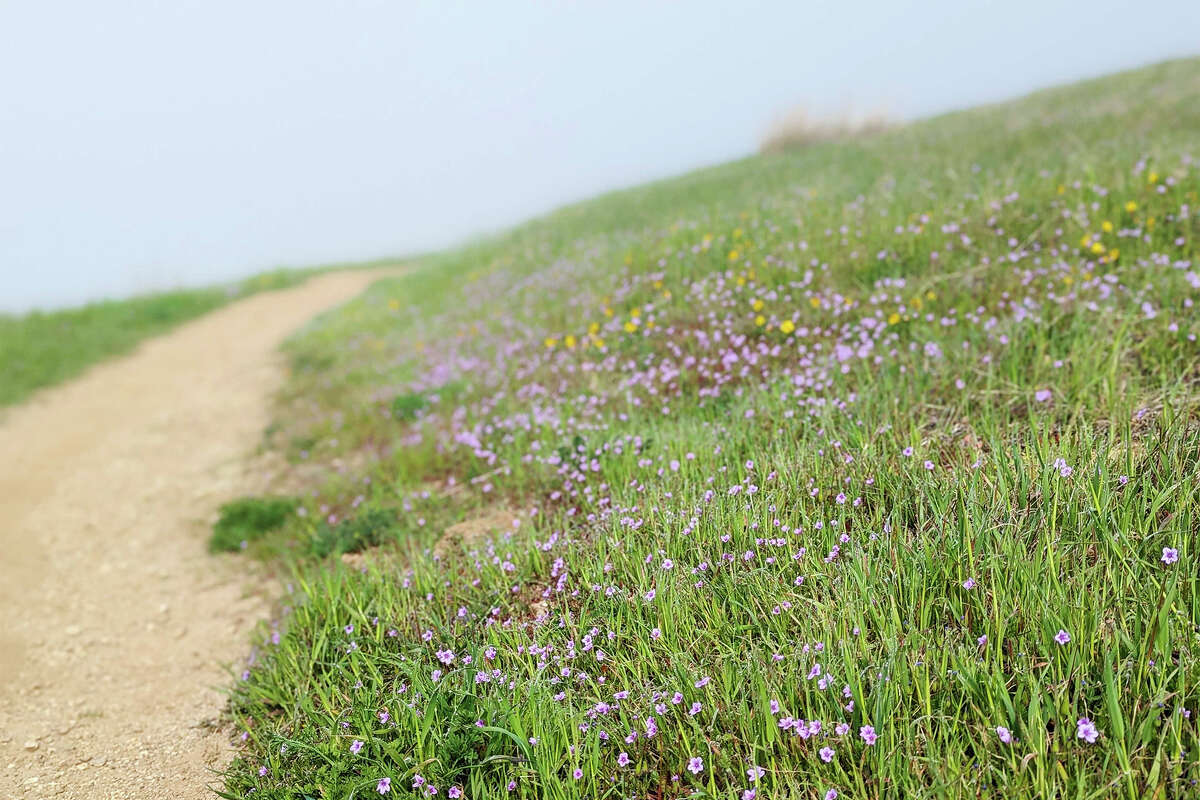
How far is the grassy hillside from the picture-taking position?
7.30 feet

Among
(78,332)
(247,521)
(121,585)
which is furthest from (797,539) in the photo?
(78,332)

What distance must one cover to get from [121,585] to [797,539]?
5118 millimetres

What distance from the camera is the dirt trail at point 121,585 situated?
3256 millimetres

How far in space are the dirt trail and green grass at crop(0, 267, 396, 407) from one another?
2.45 feet

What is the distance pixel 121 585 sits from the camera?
5.41 meters

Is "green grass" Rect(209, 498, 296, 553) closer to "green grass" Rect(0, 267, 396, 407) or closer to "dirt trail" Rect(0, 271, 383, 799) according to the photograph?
"dirt trail" Rect(0, 271, 383, 799)

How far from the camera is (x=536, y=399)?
607 centimetres

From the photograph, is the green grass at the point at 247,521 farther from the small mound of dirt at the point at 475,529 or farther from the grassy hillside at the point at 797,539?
the small mound of dirt at the point at 475,529

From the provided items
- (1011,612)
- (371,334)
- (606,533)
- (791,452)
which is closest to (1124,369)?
(791,452)

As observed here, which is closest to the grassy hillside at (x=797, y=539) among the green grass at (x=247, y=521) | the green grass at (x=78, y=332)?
the green grass at (x=247, y=521)

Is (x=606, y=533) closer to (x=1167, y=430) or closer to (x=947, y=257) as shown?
(x=1167, y=430)

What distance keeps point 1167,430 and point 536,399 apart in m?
4.24

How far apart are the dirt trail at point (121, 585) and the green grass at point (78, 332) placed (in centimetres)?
75

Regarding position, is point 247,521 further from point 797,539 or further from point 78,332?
point 78,332
